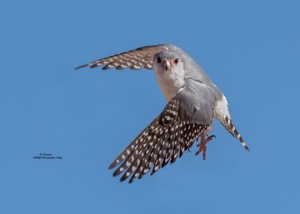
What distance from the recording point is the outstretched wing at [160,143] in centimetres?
823

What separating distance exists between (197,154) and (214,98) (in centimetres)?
90

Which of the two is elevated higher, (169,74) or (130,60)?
(130,60)

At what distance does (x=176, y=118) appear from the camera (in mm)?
8609

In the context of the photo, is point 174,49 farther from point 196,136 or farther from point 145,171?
point 145,171

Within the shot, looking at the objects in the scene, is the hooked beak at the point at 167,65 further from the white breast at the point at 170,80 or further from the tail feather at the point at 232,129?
the tail feather at the point at 232,129

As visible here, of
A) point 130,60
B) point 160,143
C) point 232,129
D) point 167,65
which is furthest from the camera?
point 130,60

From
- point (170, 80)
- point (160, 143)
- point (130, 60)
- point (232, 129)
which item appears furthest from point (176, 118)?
point (130, 60)

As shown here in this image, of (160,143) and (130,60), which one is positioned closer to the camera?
(160,143)

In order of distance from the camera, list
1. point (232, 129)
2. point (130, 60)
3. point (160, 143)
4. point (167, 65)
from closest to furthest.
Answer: point (160, 143) < point (167, 65) < point (232, 129) < point (130, 60)

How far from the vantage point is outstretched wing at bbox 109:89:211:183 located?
8.23 meters

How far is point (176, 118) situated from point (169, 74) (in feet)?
3.02

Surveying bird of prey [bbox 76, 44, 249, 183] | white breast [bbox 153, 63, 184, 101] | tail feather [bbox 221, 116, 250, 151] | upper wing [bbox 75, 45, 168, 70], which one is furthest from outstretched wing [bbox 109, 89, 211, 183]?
upper wing [bbox 75, 45, 168, 70]

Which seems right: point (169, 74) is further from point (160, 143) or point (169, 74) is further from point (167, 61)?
point (160, 143)

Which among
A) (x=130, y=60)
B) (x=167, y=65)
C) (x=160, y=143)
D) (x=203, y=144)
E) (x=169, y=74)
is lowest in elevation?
(x=160, y=143)
